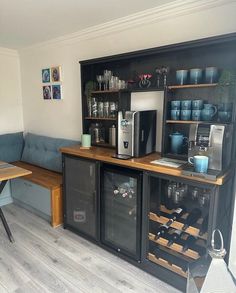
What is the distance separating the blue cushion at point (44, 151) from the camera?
3268 millimetres

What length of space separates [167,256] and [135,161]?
2.92 feet

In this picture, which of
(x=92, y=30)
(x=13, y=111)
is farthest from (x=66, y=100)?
(x=13, y=111)

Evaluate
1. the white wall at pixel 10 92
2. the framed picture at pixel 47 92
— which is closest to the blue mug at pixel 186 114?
the framed picture at pixel 47 92

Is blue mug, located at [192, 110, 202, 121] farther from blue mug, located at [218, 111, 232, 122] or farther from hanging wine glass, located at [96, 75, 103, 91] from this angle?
hanging wine glass, located at [96, 75, 103, 91]

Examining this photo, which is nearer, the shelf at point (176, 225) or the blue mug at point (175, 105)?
the shelf at point (176, 225)

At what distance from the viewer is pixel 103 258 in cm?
228

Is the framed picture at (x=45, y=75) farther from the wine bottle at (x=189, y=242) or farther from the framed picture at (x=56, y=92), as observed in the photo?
the wine bottle at (x=189, y=242)

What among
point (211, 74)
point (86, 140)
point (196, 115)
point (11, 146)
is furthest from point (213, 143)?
point (11, 146)

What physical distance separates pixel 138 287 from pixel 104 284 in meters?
0.29

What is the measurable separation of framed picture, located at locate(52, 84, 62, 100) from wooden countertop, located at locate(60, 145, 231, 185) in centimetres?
114

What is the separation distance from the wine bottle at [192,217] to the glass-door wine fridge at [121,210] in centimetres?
40

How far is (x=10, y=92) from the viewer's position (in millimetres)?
3934

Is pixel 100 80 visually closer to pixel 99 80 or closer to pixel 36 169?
pixel 99 80

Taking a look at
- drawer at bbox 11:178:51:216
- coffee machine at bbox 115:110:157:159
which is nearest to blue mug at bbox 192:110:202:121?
coffee machine at bbox 115:110:157:159
